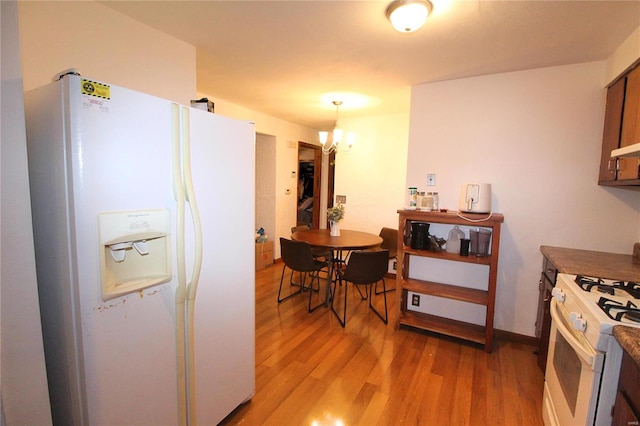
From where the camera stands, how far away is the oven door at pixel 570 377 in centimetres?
113

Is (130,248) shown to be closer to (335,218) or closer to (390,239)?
(335,218)

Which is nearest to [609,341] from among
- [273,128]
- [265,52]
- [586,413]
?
[586,413]

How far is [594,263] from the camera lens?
1.94m

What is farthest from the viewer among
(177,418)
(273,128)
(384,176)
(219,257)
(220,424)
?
(273,128)

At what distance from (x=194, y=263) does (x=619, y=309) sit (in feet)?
5.98

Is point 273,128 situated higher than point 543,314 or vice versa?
point 273,128

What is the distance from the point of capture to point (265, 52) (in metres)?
2.22

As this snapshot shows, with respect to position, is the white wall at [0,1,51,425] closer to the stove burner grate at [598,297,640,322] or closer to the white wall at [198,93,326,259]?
the stove burner grate at [598,297,640,322]

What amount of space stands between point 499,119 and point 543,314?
1637 millimetres

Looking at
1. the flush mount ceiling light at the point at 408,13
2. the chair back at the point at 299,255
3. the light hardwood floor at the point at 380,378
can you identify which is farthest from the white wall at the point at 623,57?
the chair back at the point at 299,255

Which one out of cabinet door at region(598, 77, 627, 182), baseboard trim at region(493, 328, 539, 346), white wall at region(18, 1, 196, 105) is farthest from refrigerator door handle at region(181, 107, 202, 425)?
cabinet door at region(598, 77, 627, 182)

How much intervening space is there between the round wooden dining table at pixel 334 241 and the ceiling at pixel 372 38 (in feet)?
5.32

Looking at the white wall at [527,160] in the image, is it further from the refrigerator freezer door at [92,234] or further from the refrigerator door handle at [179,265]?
the refrigerator freezer door at [92,234]

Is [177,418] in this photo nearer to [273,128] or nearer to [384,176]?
[384,176]
